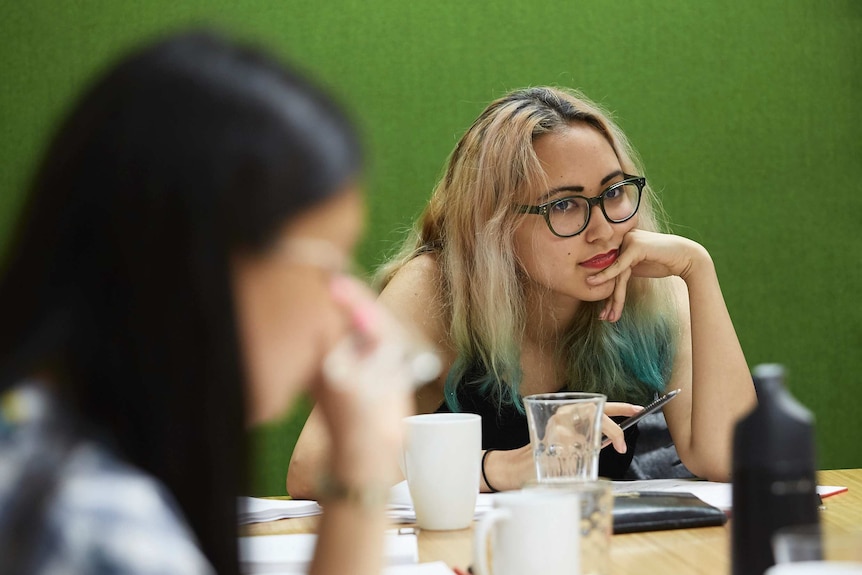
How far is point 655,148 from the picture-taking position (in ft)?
8.93

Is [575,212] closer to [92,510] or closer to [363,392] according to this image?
[363,392]

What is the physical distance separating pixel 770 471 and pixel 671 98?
6.76 feet

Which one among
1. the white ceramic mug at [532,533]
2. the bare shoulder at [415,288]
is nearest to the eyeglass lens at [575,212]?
the bare shoulder at [415,288]

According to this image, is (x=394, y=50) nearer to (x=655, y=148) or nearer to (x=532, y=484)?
(x=655, y=148)

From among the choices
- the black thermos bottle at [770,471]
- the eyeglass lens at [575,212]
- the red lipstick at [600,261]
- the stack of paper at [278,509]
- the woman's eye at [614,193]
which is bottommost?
the stack of paper at [278,509]

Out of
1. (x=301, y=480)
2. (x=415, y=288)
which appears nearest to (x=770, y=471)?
(x=301, y=480)

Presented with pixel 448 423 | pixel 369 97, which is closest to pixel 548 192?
pixel 448 423

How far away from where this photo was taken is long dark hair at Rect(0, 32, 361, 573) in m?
0.54

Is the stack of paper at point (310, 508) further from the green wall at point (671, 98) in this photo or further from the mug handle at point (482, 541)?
the green wall at point (671, 98)

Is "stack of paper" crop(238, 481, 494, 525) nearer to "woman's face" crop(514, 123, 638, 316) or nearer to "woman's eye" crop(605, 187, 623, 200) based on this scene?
"woman's face" crop(514, 123, 638, 316)

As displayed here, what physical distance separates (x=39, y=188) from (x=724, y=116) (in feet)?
7.94

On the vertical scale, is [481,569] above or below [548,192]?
below

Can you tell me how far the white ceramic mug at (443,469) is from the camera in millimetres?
1263

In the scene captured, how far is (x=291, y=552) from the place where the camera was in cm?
113
